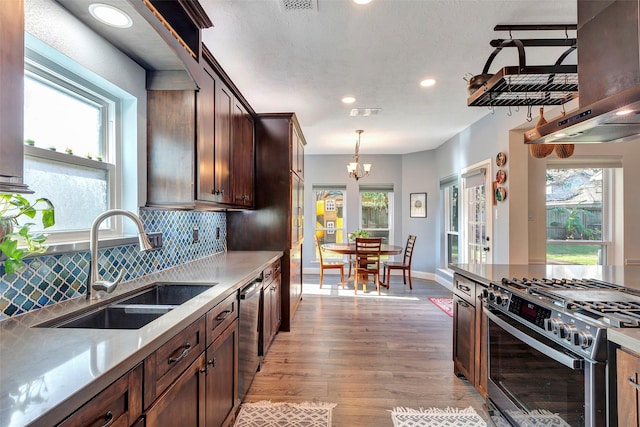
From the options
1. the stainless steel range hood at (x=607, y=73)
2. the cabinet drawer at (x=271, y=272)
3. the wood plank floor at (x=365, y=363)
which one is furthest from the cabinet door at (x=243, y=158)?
the stainless steel range hood at (x=607, y=73)

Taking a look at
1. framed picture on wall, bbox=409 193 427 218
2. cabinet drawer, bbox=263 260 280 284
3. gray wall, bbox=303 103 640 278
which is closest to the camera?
cabinet drawer, bbox=263 260 280 284

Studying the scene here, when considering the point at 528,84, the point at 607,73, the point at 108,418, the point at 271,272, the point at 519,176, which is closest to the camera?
the point at 108,418

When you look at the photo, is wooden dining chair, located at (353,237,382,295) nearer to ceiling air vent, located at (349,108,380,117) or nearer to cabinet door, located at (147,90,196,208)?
ceiling air vent, located at (349,108,380,117)

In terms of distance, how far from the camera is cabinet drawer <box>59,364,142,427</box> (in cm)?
73

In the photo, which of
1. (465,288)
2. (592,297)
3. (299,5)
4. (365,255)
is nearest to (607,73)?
(592,297)

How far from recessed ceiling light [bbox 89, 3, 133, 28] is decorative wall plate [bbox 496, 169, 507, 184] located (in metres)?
3.90

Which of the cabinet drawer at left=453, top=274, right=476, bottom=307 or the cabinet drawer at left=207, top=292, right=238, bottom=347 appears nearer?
the cabinet drawer at left=207, top=292, right=238, bottom=347

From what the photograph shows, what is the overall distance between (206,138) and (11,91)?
1438 mm

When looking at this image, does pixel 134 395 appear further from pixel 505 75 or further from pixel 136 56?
pixel 505 75

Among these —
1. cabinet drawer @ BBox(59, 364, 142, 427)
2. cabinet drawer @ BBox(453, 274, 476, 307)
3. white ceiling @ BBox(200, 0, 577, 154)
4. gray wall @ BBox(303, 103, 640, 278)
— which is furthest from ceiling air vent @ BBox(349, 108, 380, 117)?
cabinet drawer @ BBox(59, 364, 142, 427)

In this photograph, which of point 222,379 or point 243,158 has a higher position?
point 243,158

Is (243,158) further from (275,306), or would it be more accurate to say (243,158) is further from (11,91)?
(11,91)

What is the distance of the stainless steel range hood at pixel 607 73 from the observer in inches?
50.7

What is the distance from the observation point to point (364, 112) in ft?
13.1
